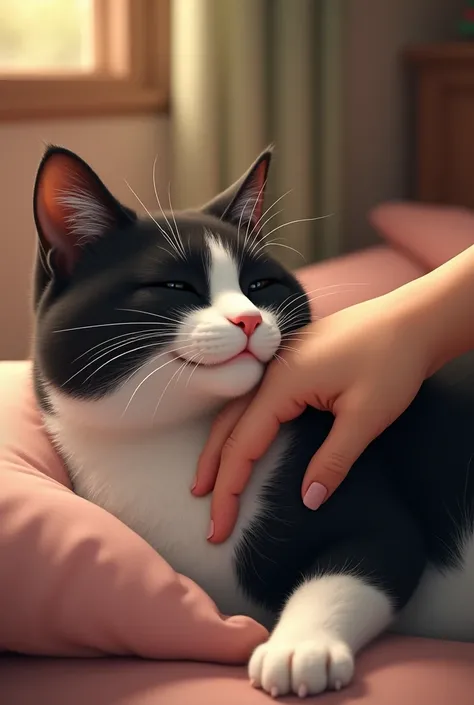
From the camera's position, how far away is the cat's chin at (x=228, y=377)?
0.87m

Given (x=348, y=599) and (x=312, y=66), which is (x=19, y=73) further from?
(x=348, y=599)

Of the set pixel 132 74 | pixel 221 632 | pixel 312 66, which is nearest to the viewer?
pixel 221 632

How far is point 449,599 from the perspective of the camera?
920 millimetres

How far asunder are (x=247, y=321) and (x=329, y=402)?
117 millimetres

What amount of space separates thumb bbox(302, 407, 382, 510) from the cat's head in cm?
10

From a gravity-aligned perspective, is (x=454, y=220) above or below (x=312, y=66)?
below

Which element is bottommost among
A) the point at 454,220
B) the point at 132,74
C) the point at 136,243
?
the point at 454,220

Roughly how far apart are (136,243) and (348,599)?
15.8 inches

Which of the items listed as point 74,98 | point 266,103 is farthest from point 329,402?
point 266,103

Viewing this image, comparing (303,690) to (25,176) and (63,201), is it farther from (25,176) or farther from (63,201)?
(25,176)

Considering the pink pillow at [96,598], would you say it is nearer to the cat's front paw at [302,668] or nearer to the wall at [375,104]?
the cat's front paw at [302,668]

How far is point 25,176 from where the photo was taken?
69.4 inches

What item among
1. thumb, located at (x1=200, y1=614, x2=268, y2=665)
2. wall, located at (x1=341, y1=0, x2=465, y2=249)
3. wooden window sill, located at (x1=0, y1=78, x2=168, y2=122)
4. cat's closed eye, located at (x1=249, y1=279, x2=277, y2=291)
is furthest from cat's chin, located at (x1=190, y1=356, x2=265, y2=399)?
wall, located at (x1=341, y1=0, x2=465, y2=249)

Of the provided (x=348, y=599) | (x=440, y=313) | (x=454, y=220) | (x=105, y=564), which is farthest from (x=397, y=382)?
(x=454, y=220)
